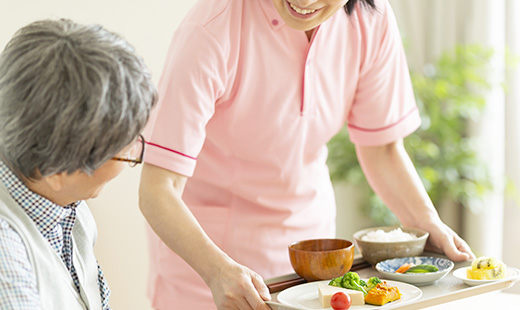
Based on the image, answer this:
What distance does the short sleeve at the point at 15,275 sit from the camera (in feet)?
3.42

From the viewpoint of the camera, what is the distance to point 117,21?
2.71 metres

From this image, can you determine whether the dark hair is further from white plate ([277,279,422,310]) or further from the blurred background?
the blurred background

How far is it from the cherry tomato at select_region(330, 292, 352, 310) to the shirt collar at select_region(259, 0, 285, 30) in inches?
26.7

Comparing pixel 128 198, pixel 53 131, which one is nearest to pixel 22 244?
pixel 53 131

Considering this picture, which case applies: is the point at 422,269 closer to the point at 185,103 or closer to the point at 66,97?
the point at 185,103

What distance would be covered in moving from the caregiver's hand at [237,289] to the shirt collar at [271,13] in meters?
0.59

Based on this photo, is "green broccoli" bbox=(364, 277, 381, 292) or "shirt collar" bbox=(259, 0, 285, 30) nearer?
"green broccoli" bbox=(364, 277, 381, 292)

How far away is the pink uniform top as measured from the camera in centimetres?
156

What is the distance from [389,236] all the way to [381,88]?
1.36 ft

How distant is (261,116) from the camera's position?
169 centimetres

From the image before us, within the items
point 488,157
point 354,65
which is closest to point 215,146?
point 354,65

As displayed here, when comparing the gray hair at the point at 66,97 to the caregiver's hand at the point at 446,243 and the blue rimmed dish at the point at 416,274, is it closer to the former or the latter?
the blue rimmed dish at the point at 416,274

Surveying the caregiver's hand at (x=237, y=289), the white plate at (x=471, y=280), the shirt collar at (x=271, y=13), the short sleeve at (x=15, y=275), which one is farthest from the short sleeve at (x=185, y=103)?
the white plate at (x=471, y=280)

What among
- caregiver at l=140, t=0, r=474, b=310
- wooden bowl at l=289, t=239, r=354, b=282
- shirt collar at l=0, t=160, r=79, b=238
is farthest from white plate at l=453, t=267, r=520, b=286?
shirt collar at l=0, t=160, r=79, b=238
